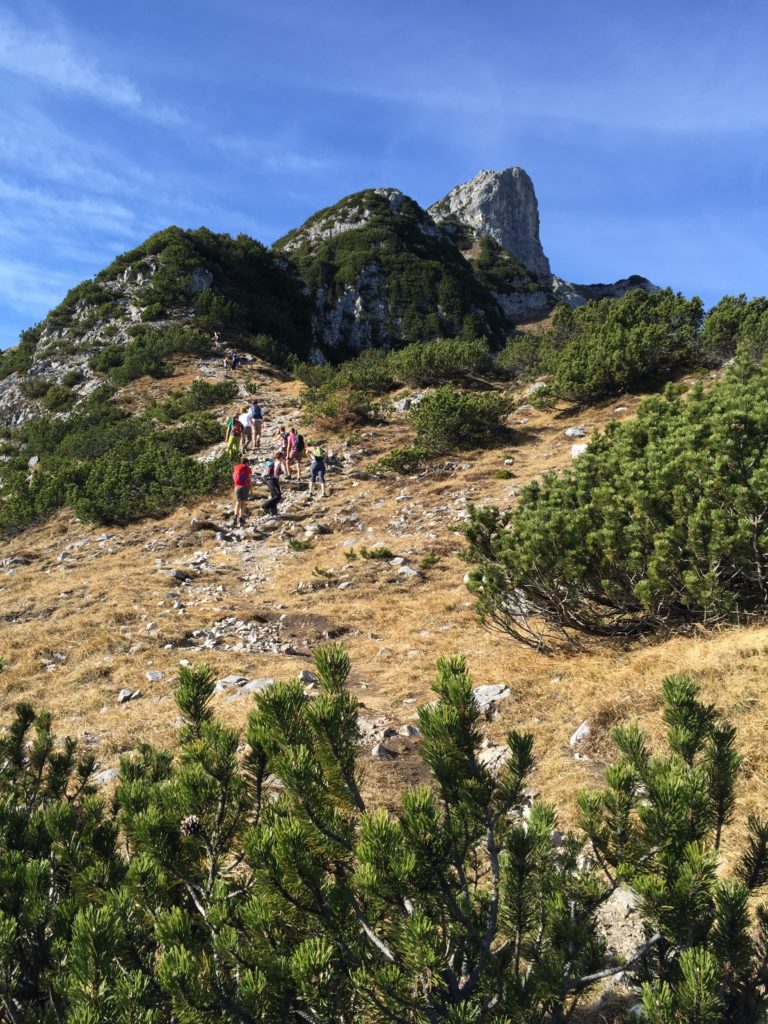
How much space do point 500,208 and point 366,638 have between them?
337ft

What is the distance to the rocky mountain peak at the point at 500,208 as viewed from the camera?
94812 mm

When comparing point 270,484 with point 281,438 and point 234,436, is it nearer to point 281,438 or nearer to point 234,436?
point 234,436

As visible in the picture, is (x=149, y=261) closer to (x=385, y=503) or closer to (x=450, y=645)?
(x=385, y=503)

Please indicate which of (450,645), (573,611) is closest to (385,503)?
(450,645)

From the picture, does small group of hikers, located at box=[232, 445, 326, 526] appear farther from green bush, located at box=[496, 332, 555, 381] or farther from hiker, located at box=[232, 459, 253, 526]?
green bush, located at box=[496, 332, 555, 381]

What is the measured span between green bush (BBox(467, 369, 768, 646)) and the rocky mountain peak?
9343 centimetres

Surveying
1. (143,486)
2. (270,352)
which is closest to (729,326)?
(143,486)

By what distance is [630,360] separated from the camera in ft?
54.9

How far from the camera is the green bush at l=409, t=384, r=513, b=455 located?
1650 cm

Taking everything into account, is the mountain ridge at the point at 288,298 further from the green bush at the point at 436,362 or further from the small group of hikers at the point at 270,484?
the small group of hikers at the point at 270,484

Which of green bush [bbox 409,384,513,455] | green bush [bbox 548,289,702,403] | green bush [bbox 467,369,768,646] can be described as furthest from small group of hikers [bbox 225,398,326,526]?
green bush [bbox 467,369,768,646]

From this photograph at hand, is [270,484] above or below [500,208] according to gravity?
below

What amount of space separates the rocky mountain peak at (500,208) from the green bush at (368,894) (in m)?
98.1

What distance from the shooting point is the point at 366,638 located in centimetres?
782
